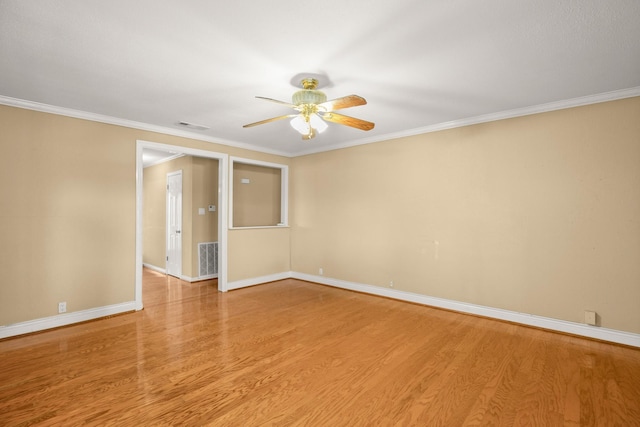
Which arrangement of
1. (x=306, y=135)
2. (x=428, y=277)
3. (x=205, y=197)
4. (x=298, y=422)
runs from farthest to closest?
(x=205, y=197) < (x=428, y=277) < (x=306, y=135) < (x=298, y=422)

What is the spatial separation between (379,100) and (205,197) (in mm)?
4145

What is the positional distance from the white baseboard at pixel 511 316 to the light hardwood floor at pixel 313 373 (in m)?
0.11

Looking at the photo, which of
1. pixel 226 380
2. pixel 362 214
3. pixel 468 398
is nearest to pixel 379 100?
pixel 362 214

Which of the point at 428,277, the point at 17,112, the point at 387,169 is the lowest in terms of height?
the point at 428,277

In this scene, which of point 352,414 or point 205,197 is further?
point 205,197

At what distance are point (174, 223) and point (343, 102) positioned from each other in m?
5.12

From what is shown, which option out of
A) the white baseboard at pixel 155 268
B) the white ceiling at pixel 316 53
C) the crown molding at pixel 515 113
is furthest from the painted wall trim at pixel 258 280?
the white ceiling at pixel 316 53

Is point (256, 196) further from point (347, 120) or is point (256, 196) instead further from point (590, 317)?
point (590, 317)

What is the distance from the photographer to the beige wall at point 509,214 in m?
3.10

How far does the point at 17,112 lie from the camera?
10.8 feet

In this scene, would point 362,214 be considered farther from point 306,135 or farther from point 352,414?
point 352,414

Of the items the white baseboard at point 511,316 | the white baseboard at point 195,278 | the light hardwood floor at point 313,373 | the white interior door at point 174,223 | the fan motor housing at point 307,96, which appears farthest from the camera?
the white interior door at point 174,223

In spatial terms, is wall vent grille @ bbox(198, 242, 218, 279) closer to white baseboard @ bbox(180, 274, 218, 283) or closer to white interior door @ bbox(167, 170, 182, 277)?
white baseboard @ bbox(180, 274, 218, 283)

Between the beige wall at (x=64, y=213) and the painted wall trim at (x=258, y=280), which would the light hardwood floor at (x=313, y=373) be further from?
the painted wall trim at (x=258, y=280)
